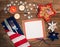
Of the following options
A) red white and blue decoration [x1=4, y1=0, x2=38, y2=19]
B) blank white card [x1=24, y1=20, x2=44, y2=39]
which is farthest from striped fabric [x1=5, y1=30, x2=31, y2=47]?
red white and blue decoration [x1=4, y1=0, x2=38, y2=19]

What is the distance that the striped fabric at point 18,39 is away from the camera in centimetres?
409

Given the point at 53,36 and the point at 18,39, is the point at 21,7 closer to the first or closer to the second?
the point at 18,39

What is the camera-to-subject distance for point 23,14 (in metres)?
4.09

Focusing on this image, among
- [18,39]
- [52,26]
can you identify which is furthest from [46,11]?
[18,39]

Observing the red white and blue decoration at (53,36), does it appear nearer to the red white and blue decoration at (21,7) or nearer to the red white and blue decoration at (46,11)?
the red white and blue decoration at (46,11)

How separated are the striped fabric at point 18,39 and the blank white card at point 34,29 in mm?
53

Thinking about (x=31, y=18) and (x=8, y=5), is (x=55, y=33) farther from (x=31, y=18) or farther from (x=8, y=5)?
(x=8, y=5)

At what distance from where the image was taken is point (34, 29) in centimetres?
410

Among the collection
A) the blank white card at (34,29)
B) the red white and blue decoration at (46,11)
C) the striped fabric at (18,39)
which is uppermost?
the red white and blue decoration at (46,11)

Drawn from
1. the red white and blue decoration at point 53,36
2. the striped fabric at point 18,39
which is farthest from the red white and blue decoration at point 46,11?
the striped fabric at point 18,39

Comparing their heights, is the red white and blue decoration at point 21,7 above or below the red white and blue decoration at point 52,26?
above

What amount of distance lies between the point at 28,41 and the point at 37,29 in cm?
16

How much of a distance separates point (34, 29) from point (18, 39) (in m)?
0.20

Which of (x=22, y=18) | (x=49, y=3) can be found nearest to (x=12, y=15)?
(x=22, y=18)
